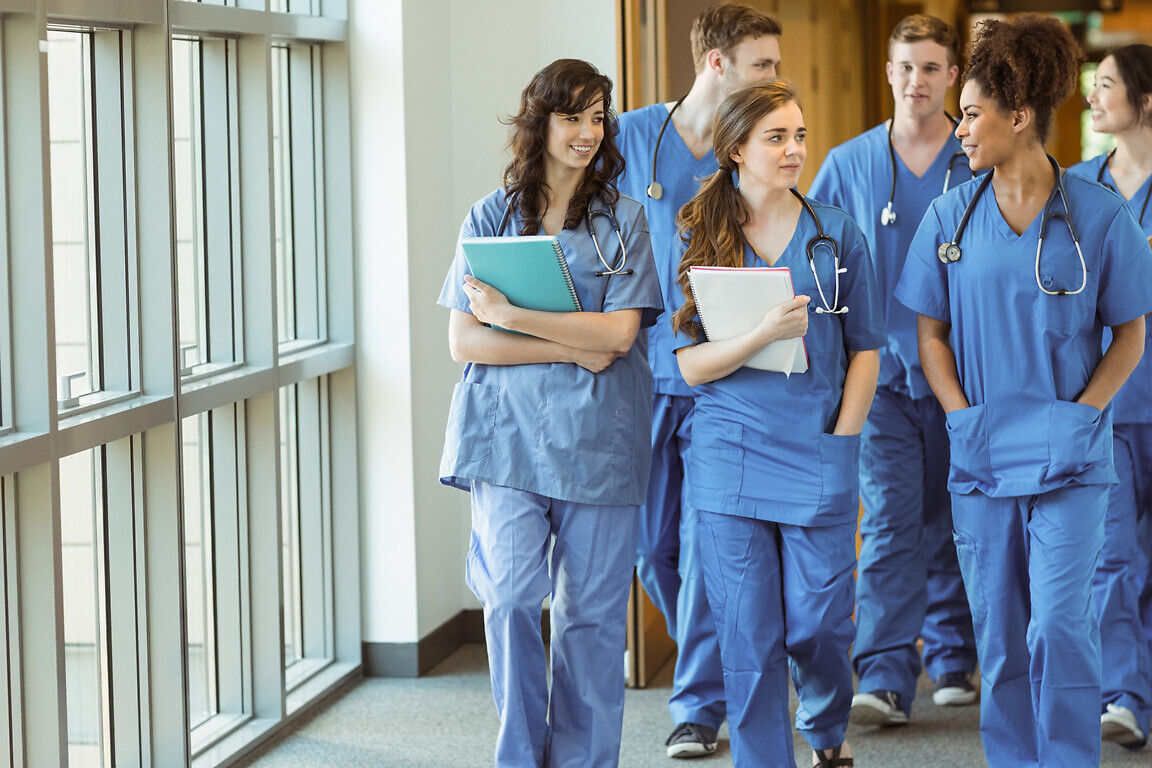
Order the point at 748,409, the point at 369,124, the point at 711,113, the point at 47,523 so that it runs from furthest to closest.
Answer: the point at 369,124, the point at 711,113, the point at 748,409, the point at 47,523

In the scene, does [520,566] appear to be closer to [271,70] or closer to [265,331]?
[265,331]

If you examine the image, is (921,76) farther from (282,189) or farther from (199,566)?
Answer: (199,566)

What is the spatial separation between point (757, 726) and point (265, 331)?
4.74 feet

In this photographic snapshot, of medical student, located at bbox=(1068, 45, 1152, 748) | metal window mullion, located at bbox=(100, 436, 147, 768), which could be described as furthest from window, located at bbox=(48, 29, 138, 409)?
medical student, located at bbox=(1068, 45, 1152, 748)

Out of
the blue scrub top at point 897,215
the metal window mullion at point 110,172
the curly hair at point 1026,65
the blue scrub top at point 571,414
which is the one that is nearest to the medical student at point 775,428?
the blue scrub top at point 571,414

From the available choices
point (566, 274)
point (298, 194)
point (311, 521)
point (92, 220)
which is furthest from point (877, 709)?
point (92, 220)

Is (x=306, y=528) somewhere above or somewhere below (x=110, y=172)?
below

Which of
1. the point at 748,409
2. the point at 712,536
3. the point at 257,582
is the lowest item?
the point at 257,582

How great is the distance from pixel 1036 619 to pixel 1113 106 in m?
1.30

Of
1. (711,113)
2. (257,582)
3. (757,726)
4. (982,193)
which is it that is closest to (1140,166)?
(982,193)

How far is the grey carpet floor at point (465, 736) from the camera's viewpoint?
3.00 meters

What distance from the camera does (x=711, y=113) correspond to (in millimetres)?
3012

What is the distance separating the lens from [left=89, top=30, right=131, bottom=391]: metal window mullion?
2646 millimetres

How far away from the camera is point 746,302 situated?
2.43m
